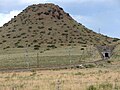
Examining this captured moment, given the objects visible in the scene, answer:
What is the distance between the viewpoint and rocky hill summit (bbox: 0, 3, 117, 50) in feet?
470

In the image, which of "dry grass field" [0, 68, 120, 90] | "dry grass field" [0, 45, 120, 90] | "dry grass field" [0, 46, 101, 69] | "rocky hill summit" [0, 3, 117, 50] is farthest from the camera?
"rocky hill summit" [0, 3, 117, 50]

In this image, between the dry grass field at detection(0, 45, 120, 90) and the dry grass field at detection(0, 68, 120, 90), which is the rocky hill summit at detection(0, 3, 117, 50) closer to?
the dry grass field at detection(0, 45, 120, 90)

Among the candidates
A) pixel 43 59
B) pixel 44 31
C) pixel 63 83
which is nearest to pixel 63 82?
pixel 63 83

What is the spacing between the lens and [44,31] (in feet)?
509

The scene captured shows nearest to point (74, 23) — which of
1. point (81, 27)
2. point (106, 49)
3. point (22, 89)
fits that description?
point (81, 27)

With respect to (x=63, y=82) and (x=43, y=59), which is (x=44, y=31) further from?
(x=63, y=82)

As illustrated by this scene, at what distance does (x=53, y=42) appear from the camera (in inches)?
5556

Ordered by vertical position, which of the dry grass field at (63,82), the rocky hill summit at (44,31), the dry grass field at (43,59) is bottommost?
the dry grass field at (63,82)

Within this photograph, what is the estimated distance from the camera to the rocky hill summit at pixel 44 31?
143375 millimetres

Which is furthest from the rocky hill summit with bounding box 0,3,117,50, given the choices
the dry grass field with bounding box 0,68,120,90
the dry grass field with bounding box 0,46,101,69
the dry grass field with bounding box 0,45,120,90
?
the dry grass field with bounding box 0,68,120,90

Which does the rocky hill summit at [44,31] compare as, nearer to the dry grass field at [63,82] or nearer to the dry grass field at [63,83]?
the dry grass field at [63,82]

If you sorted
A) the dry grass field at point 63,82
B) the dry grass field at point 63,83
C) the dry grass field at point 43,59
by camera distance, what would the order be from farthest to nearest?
the dry grass field at point 43,59
the dry grass field at point 63,82
the dry grass field at point 63,83

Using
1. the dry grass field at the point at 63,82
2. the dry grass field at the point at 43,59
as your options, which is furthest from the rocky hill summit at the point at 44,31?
the dry grass field at the point at 63,82

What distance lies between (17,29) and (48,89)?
140 metres
